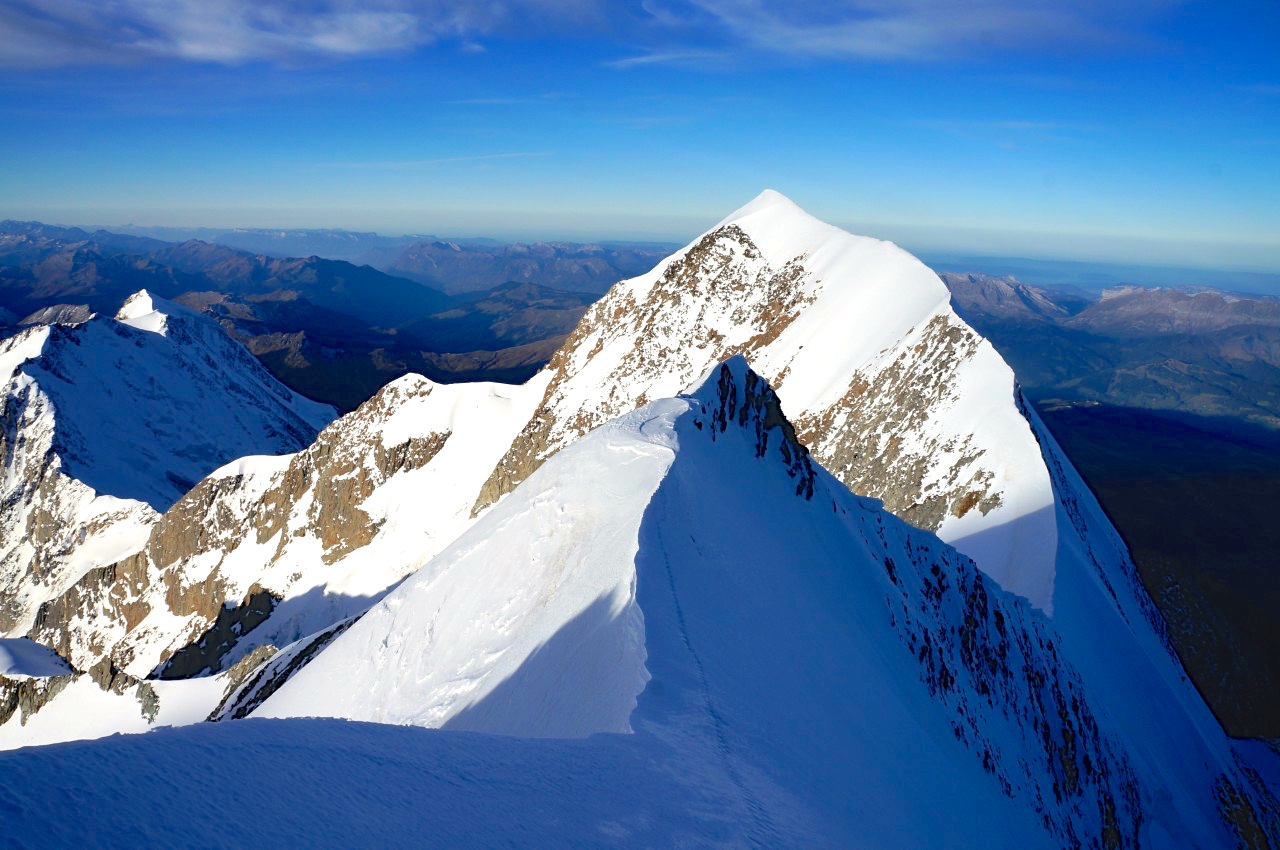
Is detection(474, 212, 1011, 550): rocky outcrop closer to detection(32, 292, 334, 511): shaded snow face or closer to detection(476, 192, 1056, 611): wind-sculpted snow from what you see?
detection(476, 192, 1056, 611): wind-sculpted snow

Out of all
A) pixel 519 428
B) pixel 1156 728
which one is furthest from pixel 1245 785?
pixel 519 428

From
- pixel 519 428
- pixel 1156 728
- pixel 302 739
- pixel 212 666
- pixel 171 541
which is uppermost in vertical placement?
pixel 302 739

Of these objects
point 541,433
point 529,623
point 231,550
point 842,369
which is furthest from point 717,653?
point 231,550

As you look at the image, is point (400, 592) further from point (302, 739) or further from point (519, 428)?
point (519, 428)

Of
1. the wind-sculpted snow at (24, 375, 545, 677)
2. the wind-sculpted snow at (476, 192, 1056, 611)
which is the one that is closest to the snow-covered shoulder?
the wind-sculpted snow at (476, 192, 1056, 611)

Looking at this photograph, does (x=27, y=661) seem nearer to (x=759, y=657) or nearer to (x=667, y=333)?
(x=667, y=333)

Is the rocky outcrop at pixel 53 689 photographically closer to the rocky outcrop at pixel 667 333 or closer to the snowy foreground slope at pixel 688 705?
the snowy foreground slope at pixel 688 705
